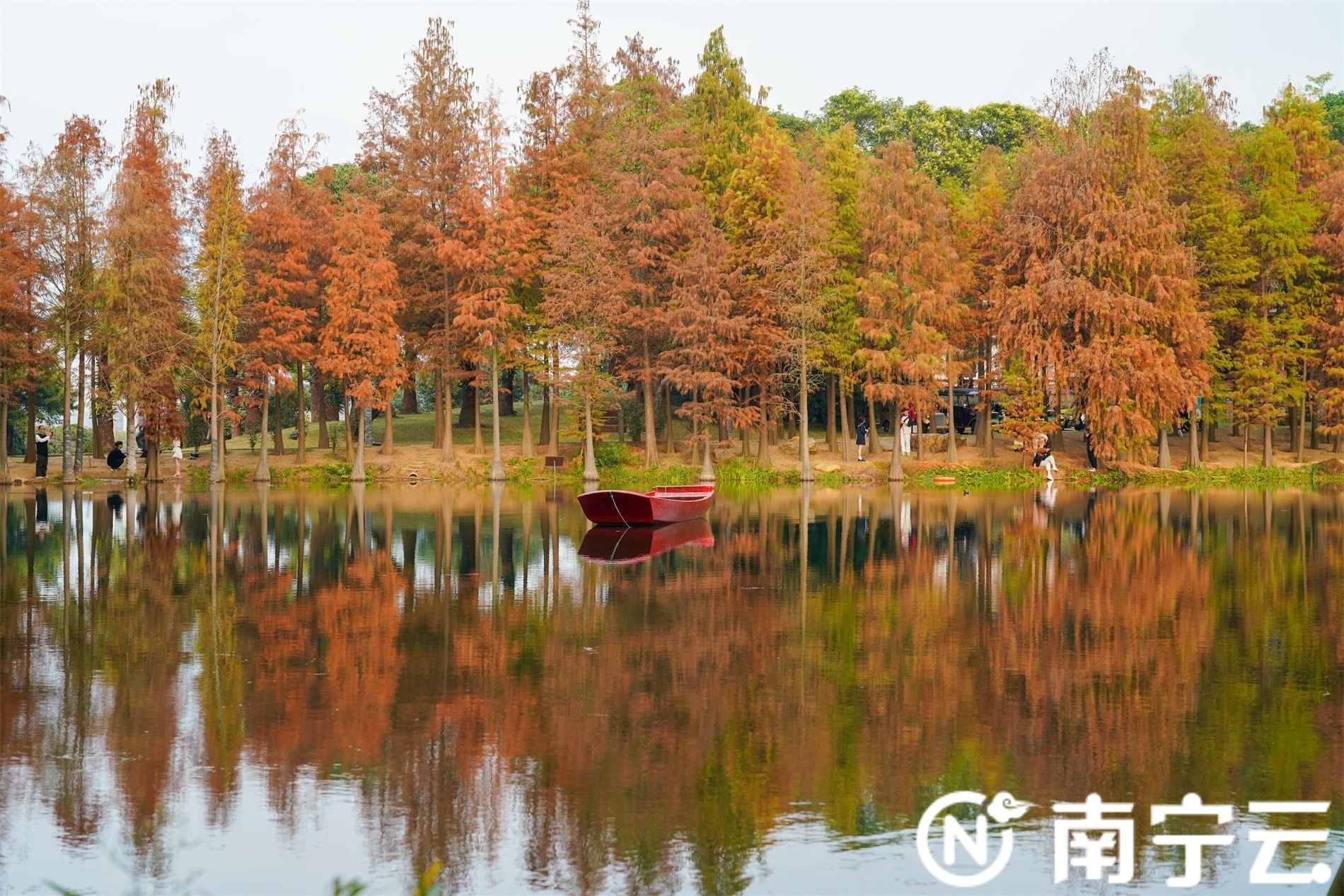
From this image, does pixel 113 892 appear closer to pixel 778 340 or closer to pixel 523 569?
pixel 523 569

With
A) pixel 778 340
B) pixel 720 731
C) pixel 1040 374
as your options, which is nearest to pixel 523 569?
pixel 720 731

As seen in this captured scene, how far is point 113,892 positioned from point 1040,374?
2010 inches

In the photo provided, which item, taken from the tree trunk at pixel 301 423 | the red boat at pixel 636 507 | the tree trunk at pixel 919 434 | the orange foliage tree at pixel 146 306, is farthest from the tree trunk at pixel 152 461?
the tree trunk at pixel 919 434

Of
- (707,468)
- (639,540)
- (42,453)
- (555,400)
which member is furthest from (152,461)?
(639,540)

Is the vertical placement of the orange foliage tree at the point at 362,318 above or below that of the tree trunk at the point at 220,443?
above

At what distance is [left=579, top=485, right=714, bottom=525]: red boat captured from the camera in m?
31.6

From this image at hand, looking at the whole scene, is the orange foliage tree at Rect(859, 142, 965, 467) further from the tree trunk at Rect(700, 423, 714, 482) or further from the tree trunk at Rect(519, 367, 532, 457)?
the tree trunk at Rect(519, 367, 532, 457)

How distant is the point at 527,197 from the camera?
58.9m

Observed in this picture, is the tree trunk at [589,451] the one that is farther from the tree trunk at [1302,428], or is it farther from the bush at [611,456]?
the tree trunk at [1302,428]

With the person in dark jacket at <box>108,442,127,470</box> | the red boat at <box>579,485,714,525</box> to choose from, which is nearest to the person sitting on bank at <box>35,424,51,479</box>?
the person in dark jacket at <box>108,442,127,470</box>

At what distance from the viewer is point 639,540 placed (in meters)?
29.9

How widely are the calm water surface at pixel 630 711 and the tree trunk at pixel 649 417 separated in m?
29.9

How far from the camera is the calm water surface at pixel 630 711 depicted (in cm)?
862

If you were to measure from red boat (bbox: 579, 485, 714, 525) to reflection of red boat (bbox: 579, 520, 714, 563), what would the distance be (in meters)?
0.23
